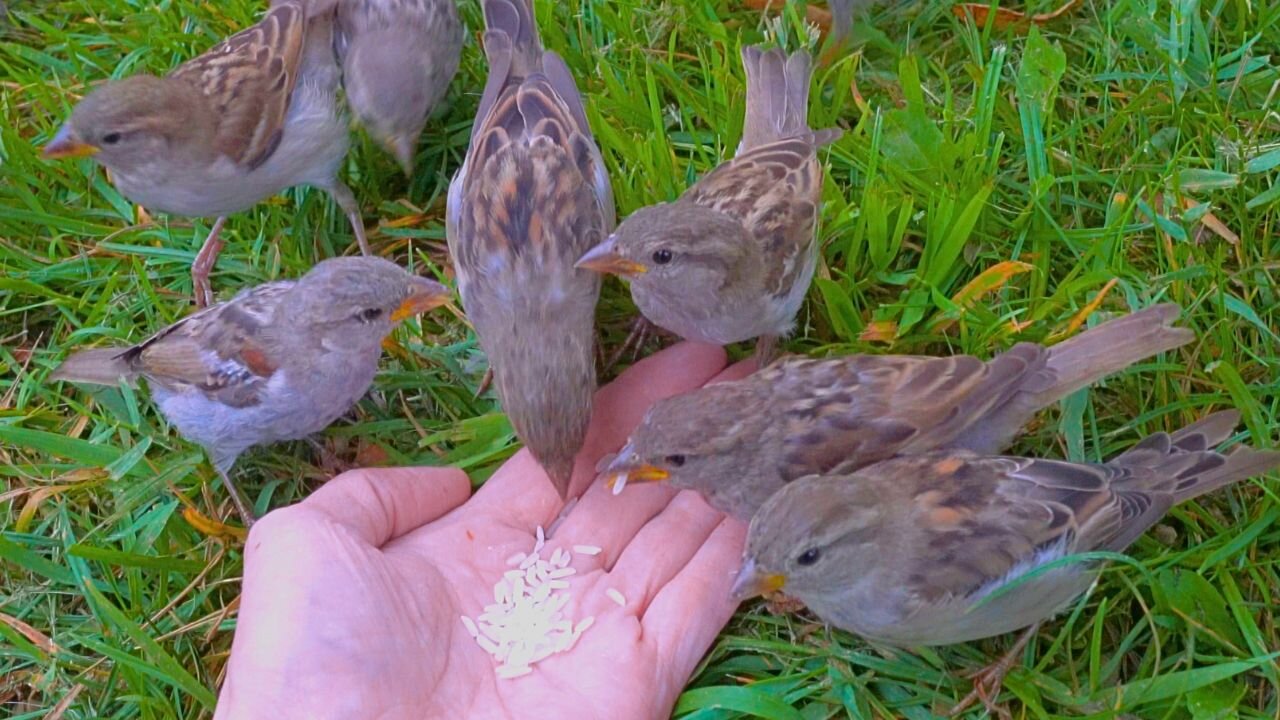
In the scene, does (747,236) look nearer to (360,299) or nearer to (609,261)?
(609,261)

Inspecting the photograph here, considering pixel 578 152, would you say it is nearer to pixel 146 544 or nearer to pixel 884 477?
pixel 884 477

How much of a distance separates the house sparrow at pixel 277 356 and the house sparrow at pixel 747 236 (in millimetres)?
828

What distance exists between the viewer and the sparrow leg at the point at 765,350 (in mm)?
4836

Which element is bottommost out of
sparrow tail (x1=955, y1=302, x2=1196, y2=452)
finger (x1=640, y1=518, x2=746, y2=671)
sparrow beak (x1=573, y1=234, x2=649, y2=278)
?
finger (x1=640, y1=518, x2=746, y2=671)

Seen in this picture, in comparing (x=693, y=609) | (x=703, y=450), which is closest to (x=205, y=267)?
Answer: (x=703, y=450)

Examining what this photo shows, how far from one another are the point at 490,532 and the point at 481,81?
248 cm

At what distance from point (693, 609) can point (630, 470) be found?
22.5 inches

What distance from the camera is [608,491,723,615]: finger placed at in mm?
4355

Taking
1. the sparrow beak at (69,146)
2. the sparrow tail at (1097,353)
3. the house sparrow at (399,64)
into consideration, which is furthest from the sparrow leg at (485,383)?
the sparrow tail at (1097,353)

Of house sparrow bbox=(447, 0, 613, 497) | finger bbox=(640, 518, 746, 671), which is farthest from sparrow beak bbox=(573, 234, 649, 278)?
finger bbox=(640, 518, 746, 671)

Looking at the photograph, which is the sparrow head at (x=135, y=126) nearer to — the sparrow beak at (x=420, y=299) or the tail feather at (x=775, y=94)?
the sparrow beak at (x=420, y=299)

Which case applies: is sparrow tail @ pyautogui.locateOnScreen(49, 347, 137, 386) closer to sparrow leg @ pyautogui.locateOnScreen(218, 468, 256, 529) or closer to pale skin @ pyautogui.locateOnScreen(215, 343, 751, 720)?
sparrow leg @ pyautogui.locateOnScreen(218, 468, 256, 529)

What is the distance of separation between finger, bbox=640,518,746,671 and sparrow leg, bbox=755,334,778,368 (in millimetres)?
799

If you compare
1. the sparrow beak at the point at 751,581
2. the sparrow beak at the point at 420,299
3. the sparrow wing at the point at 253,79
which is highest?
the sparrow wing at the point at 253,79
